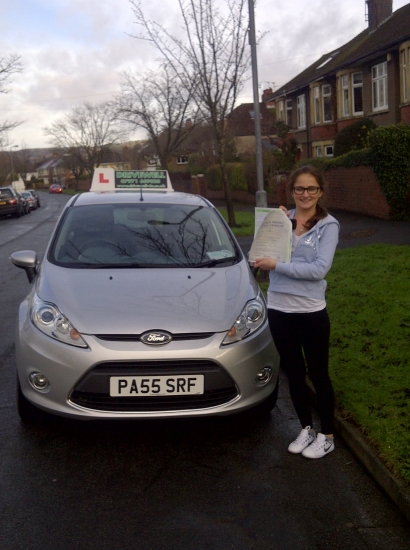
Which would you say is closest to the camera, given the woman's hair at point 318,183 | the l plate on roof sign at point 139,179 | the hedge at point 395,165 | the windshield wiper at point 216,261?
the woman's hair at point 318,183

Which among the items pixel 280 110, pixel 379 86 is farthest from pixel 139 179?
pixel 280 110

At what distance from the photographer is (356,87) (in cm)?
3228

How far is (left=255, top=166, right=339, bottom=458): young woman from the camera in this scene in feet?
13.5

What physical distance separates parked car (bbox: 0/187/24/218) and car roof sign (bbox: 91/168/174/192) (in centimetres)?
3183

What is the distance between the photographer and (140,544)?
3.24 meters

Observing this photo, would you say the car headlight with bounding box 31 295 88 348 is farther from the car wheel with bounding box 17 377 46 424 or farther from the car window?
the car window

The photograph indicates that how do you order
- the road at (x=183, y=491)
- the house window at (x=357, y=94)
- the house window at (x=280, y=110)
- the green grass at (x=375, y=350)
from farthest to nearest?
1. the house window at (x=280, y=110)
2. the house window at (x=357, y=94)
3. the green grass at (x=375, y=350)
4. the road at (x=183, y=491)

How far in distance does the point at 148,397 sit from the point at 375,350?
8.85 ft

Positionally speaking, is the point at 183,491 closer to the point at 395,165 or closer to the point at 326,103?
the point at 395,165

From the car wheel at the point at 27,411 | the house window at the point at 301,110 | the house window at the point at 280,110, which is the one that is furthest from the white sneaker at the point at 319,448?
the house window at the point at 280,110

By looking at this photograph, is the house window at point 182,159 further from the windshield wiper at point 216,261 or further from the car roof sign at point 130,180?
the windshield wiper at point 216,261

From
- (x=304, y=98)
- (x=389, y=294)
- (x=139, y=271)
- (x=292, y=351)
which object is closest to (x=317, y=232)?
(x=292, y=351)

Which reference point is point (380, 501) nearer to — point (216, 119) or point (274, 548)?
point (274, 548)

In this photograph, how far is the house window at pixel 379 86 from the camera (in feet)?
94.7
